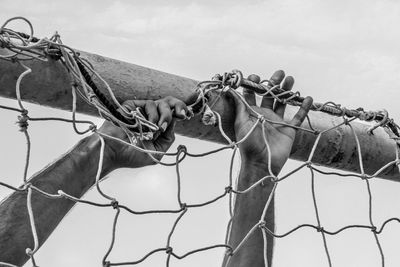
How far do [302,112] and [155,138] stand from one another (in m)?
0.36

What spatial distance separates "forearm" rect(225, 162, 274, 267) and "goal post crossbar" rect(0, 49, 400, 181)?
0.09 meters

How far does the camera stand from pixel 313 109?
5.41ft

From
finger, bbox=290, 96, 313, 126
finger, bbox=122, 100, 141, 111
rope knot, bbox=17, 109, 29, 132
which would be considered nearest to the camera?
rope knot, bbox=17, 109, 29, 132

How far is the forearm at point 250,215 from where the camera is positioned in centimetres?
168

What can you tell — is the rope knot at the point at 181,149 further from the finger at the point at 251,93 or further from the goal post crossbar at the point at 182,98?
the finger at the point at 251,93

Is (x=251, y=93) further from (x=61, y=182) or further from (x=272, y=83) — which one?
(x=61, y=182)

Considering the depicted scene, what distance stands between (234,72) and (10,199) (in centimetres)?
48

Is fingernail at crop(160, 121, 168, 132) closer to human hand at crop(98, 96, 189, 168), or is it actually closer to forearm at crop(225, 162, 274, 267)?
human hand at crop(98, 96, 189, 168)

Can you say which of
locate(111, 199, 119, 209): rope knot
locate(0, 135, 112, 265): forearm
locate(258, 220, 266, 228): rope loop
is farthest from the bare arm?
locate(258, 220, 266, 228): rope loop

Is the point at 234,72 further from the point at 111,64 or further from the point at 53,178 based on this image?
the point at 53,178

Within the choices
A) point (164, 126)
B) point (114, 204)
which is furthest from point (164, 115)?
point (114, 204)

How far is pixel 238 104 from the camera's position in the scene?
1.57 m

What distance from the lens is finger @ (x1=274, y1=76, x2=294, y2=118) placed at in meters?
1.64

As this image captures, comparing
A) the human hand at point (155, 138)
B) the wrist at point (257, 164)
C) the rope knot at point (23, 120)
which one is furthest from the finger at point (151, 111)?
the wrist at point (257, 164)
